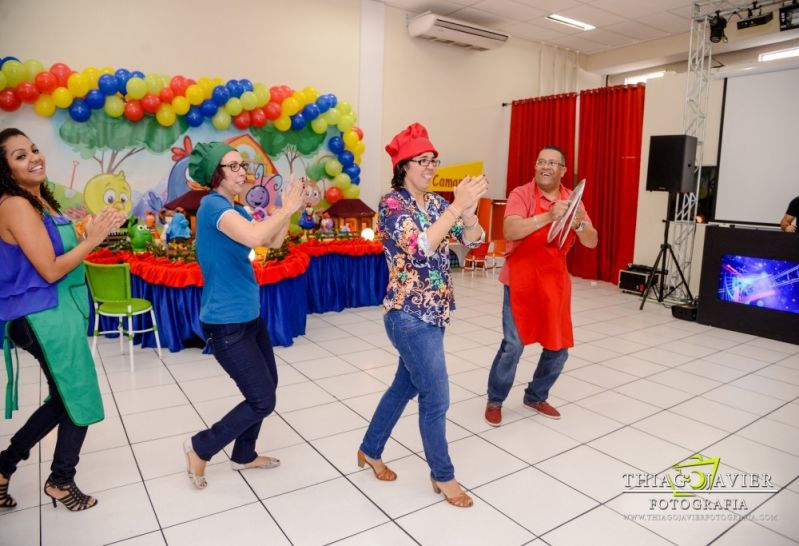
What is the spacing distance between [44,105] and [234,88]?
1860 mm

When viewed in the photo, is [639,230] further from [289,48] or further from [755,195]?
[289,48]

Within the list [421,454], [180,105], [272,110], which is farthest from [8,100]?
[421,454]

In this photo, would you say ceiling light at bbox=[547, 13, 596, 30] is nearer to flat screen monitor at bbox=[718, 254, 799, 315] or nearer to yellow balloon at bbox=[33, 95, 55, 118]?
flat screen monitor at bbox=[718, 254, 799, 315]

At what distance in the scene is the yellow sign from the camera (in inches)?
337

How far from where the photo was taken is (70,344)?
81.4 inches

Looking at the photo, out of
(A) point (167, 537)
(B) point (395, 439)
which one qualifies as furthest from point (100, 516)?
(B) point (395, 439)

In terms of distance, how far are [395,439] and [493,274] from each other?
5957 mm

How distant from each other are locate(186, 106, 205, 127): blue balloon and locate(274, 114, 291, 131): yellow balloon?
0.92 metres

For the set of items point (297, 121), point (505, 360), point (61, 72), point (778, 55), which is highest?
point (778, 55)

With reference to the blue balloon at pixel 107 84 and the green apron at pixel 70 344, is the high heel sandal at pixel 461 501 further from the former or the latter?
the blue balloon at pixel 107 84

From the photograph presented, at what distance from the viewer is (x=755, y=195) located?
6.26m

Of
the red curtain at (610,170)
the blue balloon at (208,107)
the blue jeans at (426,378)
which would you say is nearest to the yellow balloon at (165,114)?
A: the blue balloon at (208,107)

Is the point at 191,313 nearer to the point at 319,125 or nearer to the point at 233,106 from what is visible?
the point at 233,106

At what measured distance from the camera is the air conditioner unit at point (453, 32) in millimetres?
7758
